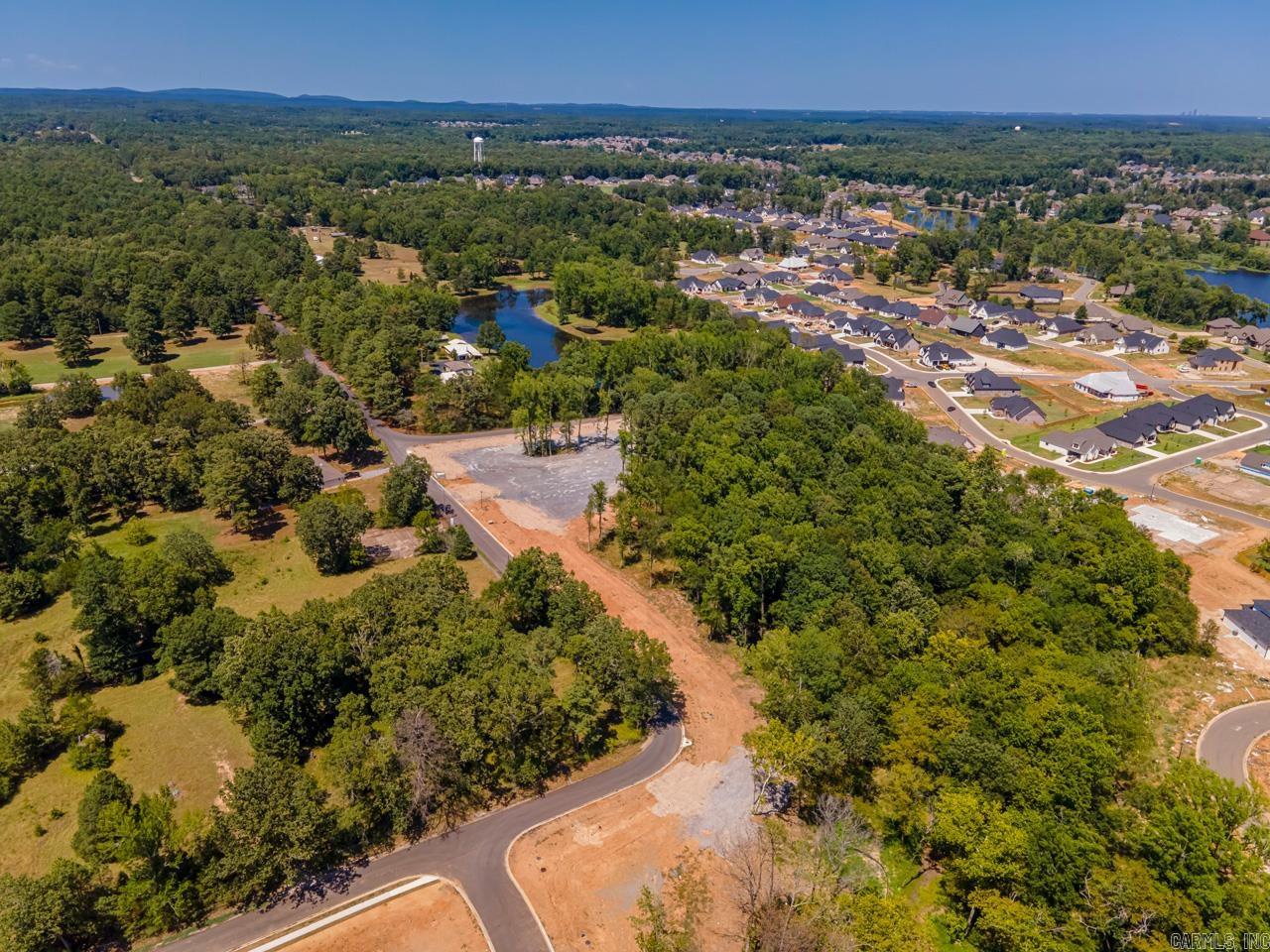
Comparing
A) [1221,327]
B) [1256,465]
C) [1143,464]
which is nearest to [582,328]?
[1143,464]

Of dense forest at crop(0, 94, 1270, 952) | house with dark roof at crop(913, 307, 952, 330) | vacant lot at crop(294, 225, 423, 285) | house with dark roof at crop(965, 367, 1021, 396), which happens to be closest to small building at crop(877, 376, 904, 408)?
dense forest at crop(0, 94, 1270, 952)

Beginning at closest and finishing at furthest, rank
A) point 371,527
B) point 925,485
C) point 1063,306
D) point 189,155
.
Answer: point 925,485 → point 371,527 → point 1063,306 → point 189,155

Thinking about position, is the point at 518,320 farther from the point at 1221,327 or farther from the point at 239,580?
the point at 1221,327

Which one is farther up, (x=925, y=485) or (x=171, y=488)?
Answer: (x=925, y=485)

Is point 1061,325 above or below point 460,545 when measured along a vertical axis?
above

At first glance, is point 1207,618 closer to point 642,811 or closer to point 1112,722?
point 1112,722

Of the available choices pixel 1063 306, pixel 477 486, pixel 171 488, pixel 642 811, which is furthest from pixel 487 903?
pixel 1063 306
